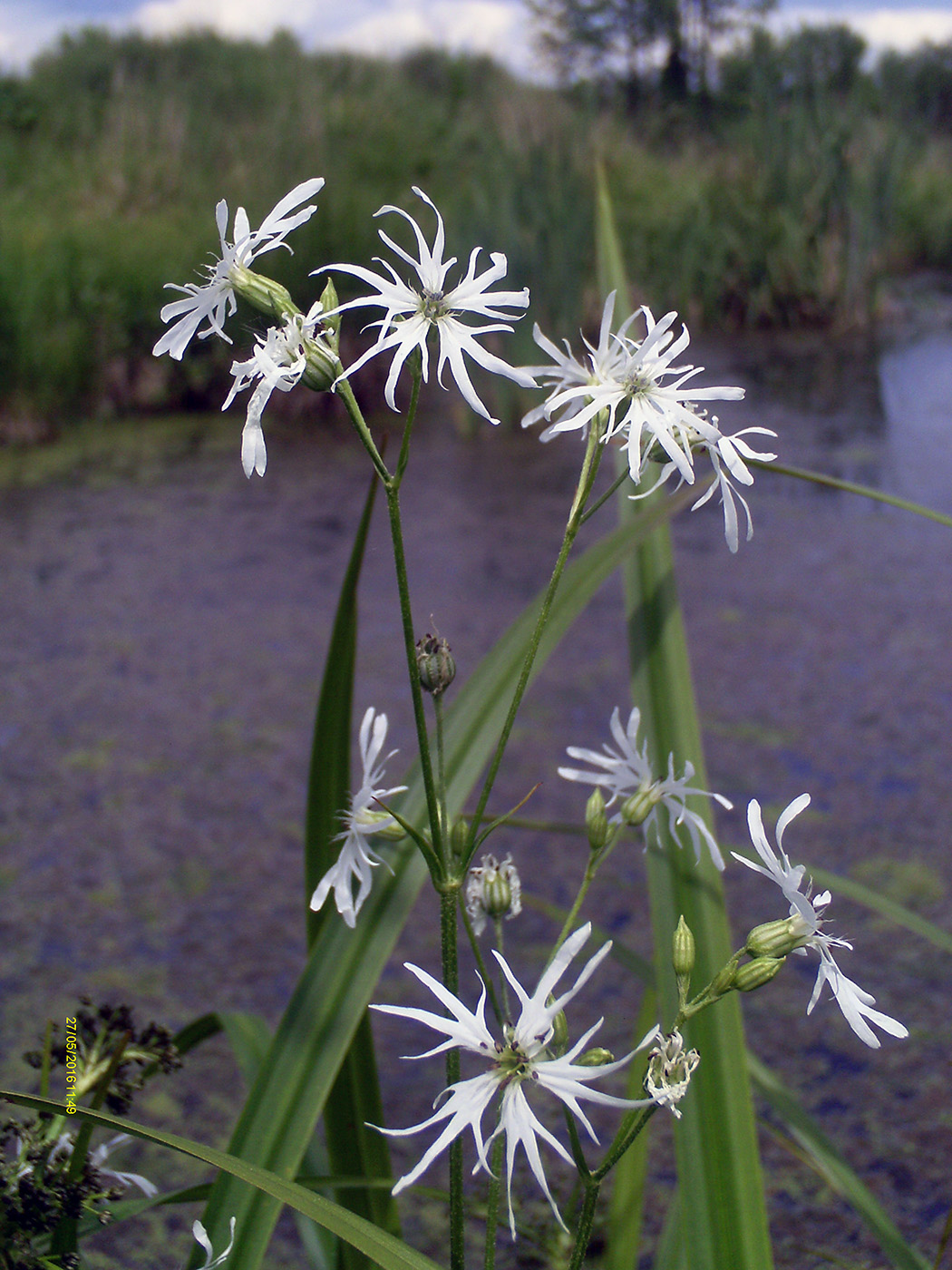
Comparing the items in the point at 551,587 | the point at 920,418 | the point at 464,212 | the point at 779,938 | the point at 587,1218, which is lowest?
the point at 587,1218

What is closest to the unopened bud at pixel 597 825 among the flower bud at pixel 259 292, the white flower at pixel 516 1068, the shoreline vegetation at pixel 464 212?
the white flower at pixel 516 1068

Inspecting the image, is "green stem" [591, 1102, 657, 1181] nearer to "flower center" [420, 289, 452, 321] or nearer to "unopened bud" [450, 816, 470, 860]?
"unopened bud" [450, 816, 470, 860]

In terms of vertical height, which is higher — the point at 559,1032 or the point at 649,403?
the point at 649,403

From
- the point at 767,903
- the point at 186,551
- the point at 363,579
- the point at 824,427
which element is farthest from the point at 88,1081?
the point at 824,427

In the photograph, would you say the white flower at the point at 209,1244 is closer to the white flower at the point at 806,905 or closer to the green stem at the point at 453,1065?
the green stem at the point at 453,1065

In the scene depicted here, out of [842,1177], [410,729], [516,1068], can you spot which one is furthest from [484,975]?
[410,729]

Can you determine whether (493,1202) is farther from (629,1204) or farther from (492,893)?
(629,1204)
